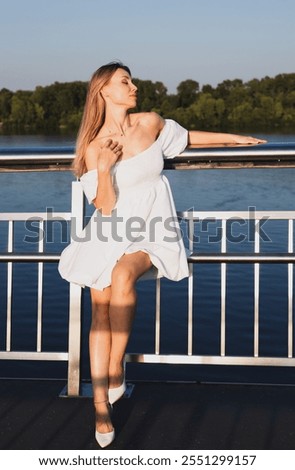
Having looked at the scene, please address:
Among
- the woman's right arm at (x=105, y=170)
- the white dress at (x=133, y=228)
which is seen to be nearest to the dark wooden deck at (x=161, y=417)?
the white dress at (x=133, y=228)

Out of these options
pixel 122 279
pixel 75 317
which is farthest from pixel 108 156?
pixel 75 317

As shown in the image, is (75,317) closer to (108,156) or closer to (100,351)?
(100,351)

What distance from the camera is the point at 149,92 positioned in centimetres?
4134

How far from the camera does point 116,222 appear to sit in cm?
274

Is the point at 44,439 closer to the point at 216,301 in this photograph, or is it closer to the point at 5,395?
the point at 5,395

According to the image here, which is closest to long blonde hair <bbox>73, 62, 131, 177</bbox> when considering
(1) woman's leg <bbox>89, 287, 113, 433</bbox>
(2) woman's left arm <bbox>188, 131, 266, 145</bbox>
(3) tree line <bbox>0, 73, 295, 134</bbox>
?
(2) woman's left arm <bbox>188, 131, 266, 145</bbox>

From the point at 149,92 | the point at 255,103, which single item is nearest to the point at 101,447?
the point at 149,92

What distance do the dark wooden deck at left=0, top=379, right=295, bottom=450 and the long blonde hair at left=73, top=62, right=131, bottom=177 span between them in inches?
42.5

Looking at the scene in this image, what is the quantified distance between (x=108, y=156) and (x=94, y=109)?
263 millimetres

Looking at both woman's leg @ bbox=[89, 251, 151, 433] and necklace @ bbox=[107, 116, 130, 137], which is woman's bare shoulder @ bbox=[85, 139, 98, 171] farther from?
woman's leg @ bbox=[89, 251, 151, 433]

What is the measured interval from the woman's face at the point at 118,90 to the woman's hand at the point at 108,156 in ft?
0.68

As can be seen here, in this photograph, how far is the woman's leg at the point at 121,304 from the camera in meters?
2.63

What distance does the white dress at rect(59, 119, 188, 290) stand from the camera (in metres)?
2.73

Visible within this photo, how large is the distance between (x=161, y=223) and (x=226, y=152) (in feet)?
1.76
